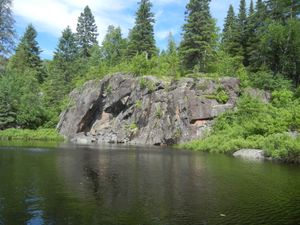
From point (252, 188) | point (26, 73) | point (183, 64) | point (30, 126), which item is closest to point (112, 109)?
point (183, 64)

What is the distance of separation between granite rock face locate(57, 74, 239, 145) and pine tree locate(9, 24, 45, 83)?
25.0 m

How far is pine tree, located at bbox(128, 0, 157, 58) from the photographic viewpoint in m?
72.6

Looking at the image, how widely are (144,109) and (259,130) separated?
891 inches

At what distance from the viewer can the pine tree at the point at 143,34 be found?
238ft

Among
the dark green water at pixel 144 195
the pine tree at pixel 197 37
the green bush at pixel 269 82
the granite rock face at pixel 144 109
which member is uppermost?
the pine tree at pixel 197 37

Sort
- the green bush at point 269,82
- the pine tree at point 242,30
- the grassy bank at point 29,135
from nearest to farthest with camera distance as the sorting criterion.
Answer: the green bush at point 269,82 → the grassy bank at point 29,135 → the pine tree at point 242,30

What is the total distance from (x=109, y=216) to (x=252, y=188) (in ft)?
30.8

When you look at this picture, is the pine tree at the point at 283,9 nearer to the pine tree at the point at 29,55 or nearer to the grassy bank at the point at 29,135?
the grassy bank at the point at 29,135

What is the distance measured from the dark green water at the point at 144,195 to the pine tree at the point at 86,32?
74873 mm

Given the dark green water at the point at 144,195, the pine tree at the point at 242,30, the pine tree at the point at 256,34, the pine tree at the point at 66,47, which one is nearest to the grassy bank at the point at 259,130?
the dark green water at the point at 144,195

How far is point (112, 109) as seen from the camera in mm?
66938

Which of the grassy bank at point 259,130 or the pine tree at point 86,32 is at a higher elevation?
the pine tree at point 86,32

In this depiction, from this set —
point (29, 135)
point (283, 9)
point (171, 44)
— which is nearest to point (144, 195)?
point (283, 9)

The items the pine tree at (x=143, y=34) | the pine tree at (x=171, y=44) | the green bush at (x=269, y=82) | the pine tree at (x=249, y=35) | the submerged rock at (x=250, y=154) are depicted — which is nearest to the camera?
the submerged rock at (x=250, y=154)
